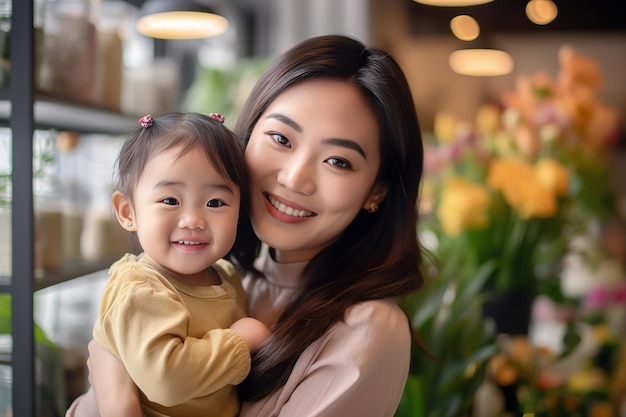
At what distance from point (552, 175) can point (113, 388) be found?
1674 mm

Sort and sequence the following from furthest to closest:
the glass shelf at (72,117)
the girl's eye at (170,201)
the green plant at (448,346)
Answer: the green plant at (448,346) < the glass shelf at (72,117) < the girl's eye at (170,201)

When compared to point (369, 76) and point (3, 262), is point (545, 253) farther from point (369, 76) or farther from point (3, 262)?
point (3, 262)

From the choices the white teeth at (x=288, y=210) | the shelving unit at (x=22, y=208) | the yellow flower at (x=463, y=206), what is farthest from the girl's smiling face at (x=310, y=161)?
the yellow flower at (x=463, y=206)

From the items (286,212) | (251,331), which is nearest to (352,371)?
(251,331)

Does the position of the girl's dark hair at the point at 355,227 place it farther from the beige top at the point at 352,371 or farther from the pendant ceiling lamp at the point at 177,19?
the pendant ceiling lamp at the point at 177,19

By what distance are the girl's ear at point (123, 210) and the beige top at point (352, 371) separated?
36 centimetres

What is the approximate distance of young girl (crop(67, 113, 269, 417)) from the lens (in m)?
1.12

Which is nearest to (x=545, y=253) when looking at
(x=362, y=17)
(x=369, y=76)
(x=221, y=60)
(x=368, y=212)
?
(x=368, y=212)

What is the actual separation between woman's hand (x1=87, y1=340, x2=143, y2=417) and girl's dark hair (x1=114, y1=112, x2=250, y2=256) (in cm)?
26

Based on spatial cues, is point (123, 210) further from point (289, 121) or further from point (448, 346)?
point (448, 346)

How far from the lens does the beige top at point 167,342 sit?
1.11 m

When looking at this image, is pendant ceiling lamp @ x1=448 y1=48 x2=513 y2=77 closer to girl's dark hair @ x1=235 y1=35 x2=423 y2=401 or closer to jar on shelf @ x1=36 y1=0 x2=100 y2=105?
jar on shelf @ x1=36 y1=0 x2=100 y2=105

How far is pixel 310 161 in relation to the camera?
4.42 ft

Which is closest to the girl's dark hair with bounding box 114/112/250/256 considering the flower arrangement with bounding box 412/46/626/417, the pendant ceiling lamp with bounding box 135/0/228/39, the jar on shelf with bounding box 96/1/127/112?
the jar on shelf with bounding box 96/1/127/112
